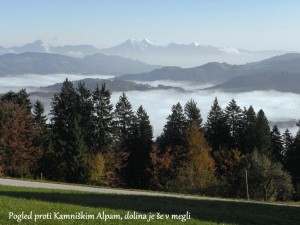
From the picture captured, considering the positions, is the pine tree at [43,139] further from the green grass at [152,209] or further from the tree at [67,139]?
the green grass at [152,209]

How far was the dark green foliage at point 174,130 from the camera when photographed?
76562mm

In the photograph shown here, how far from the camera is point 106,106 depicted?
252 feet

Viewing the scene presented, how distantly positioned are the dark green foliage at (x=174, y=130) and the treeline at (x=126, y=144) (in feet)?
0.61

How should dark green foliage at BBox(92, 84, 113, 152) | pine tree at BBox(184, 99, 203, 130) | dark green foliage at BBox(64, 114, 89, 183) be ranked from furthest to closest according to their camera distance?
pine tree at BBox(184, 99, 203, 130) < dark green foliage at BBox(92, 84, 113, 152) < dark green foliage at BBox(64, 114, 89, 183)

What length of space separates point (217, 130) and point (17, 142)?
38.4 metres

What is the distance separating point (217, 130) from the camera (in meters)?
83.3

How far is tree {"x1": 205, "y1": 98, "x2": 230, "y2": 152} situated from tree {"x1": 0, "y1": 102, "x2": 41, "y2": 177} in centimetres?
3398

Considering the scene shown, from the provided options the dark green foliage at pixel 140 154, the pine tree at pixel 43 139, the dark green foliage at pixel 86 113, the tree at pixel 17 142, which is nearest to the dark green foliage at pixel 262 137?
the dark green foliage at pixel 140 154

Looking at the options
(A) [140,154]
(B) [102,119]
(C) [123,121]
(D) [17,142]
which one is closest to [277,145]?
(A) [140,154]

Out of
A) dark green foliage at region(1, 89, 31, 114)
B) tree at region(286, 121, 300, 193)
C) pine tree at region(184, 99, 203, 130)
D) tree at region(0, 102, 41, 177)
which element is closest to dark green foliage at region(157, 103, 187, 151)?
pine tree at region(184, 99, 203, 130)

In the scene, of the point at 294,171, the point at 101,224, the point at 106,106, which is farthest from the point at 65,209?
the point at 294,171

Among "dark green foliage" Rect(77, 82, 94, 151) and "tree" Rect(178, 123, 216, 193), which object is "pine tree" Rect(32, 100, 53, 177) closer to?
"dark green foliage" Rect(77, 82, 94, 151)

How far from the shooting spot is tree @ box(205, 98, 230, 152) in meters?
82.5

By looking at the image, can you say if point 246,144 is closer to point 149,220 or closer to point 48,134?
point 48,134
